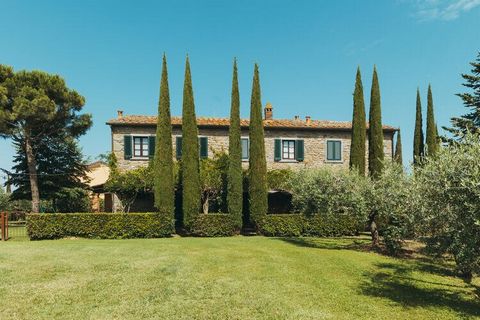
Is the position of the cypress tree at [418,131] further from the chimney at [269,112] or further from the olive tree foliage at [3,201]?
the olive tree foliage at [3,201]

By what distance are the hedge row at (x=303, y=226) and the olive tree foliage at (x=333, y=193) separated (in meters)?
3.11

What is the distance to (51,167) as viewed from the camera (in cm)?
2669

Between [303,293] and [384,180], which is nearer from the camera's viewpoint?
[303,293]

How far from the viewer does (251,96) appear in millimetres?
19969

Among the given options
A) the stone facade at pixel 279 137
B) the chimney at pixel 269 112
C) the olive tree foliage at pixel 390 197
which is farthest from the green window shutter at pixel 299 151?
the olive tree foliage at pixel 390 197

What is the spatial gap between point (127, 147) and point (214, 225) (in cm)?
849

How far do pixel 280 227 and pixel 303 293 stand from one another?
1084 centimetres

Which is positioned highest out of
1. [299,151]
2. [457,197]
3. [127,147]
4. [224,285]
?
[127,147]

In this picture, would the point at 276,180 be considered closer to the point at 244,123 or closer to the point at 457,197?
the point at 244,123

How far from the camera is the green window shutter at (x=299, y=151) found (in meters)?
23.5

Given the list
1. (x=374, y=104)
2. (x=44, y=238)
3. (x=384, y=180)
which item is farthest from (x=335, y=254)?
(x=44, y=238)

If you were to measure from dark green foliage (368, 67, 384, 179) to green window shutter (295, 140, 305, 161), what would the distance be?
4851mm

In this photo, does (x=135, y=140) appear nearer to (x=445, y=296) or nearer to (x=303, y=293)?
(x=303, y=293)

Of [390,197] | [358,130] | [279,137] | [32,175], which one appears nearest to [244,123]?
[279,137]
